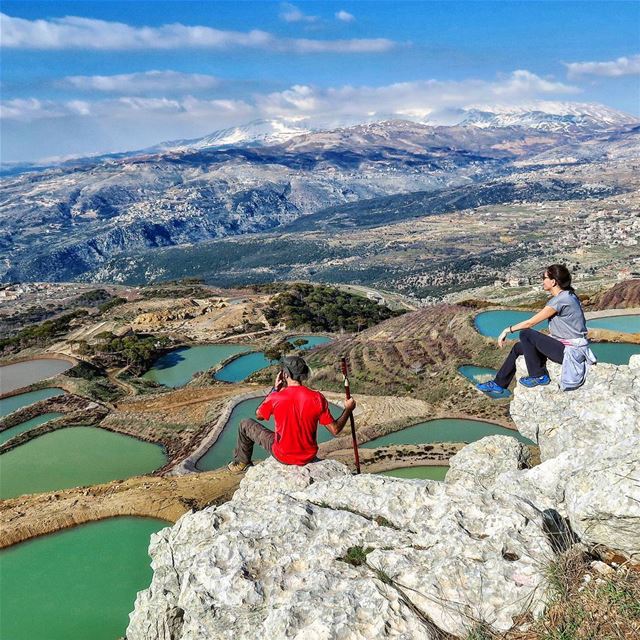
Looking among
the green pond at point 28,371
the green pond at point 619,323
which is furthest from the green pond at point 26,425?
the green pond at point 619,323

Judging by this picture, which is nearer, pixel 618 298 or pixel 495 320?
pixel 495 320

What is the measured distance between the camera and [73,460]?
119 feet

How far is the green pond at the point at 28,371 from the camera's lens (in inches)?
2250

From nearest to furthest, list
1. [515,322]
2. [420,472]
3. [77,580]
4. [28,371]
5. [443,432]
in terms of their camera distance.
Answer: [77,580] < [420,472] < [443,432] < [515,322] < [28,371]

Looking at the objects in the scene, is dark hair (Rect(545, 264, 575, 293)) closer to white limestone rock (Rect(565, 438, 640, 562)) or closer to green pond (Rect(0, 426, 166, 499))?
white limestone rock (Rect(565, 438, 640, 562))

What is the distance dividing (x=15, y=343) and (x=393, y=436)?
6680 centimetres

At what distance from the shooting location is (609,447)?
9586 mm

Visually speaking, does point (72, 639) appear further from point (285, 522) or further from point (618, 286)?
point (618, 286)

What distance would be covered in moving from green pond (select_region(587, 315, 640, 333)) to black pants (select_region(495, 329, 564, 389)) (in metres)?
39.8

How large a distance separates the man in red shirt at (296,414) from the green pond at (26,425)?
36.6 meters

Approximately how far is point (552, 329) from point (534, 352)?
0.63 meters

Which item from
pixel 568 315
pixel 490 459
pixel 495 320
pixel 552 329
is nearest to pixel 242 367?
pixel 495 320

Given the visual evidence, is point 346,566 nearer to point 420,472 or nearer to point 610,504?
point 610,504

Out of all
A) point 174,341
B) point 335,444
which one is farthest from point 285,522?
point 174,341
